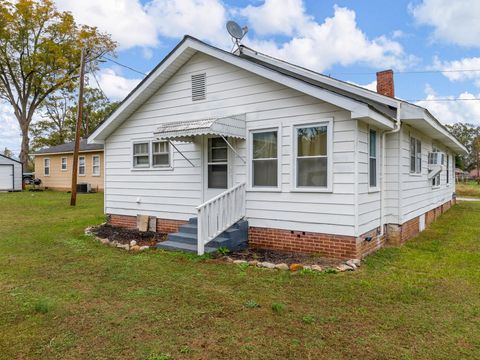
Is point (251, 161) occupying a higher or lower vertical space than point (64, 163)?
lower

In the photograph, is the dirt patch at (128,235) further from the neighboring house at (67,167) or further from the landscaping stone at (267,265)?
the neighboring house at (67,167)

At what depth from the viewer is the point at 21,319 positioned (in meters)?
3.85

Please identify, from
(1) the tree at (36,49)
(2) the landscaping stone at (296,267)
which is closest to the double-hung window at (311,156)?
(2) the landscaping stone at (296,267)

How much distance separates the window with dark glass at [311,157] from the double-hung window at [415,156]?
3.50 m

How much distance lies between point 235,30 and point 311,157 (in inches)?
190

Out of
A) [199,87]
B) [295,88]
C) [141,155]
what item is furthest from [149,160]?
[295,88]

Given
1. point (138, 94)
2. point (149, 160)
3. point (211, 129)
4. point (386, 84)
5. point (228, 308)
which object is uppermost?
point (386, 84)

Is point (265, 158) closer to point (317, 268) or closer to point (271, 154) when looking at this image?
point (271, 154)

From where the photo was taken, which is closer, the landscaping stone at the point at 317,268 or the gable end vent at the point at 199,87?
the landscaping stone at the point at 317,268

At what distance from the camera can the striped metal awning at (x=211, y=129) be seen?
6.64 meters

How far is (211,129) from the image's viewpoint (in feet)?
21.4

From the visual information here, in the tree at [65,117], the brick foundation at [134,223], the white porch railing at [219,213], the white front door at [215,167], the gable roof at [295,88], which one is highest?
the tree at [65,117]

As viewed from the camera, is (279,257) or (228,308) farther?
(279,257)

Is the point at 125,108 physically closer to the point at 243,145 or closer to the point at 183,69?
the point at 183,69
